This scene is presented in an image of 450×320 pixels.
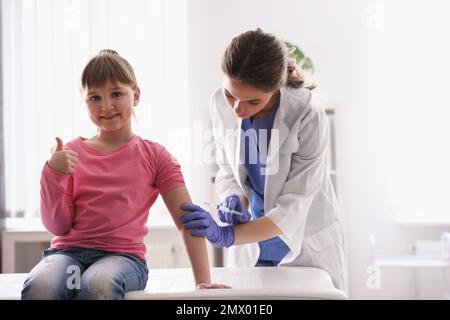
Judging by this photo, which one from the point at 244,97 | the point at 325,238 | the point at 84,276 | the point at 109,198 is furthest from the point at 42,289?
the point at 325,238

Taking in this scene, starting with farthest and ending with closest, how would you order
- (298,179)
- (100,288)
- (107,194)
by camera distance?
(298,179) → (107,194) → (100,288)

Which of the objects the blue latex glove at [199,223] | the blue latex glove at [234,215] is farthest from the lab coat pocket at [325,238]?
the blue latex glove at [199,223]

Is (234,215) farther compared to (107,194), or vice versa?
(234,215)

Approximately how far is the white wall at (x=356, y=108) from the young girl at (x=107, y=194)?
1.72m

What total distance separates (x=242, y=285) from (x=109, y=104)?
20.1 inches

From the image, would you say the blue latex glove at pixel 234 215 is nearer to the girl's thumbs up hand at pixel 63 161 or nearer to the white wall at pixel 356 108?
the girl's thumbs up hand at pixel 63 161

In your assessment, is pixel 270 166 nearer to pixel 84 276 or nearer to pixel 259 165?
pixel 259 165

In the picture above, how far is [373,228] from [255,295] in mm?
2089

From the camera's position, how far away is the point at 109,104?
4.16ft

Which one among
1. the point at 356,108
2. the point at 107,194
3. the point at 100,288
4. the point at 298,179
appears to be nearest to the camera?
the point at 100,288

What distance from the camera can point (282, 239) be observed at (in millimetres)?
1473

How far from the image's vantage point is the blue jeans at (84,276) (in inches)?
41.8
